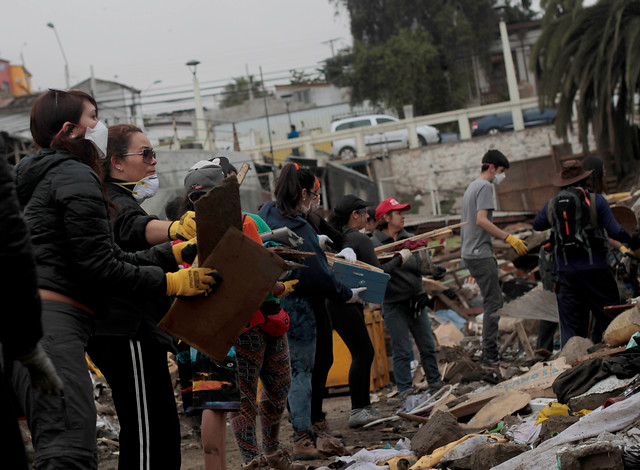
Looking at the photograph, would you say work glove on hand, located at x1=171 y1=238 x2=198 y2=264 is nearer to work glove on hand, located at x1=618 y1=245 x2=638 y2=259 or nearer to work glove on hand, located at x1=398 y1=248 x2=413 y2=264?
work glove on hand, located at x1=398 y1=248 x2=413 y2=264

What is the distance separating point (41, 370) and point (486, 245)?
6.77 m

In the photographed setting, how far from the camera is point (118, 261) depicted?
3.12m

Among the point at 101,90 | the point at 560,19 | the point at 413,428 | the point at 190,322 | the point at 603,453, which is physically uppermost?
the point at 101,90

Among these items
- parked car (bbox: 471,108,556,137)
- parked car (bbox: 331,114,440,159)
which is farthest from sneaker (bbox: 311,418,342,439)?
parked car (bbox: 471,108,556,137)

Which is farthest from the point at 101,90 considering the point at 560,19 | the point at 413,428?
the point at 413,428

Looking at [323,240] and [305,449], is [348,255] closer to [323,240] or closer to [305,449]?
[323,240]

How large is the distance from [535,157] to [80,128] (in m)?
30.0

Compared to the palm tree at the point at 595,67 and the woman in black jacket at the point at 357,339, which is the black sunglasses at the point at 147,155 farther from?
the palm tree at the point at 595,67

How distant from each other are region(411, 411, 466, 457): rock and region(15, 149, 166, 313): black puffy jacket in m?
2.58

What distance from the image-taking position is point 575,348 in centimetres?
666

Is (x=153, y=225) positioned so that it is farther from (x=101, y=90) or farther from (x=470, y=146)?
(x=101, y=90)

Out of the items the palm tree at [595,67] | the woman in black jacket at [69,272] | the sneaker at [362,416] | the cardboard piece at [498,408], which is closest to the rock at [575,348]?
the cardboard piece at [498,408]

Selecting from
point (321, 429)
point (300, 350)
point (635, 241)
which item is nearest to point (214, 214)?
point (300, 350)

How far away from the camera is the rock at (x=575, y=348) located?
6.53 metres
